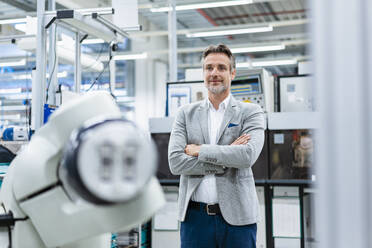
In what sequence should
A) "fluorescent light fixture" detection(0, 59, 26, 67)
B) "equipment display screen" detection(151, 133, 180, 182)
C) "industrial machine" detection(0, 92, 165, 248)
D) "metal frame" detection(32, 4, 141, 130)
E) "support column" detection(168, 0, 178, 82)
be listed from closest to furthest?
"industrial machine" detection(0, 92, 165, 248)
"metal frame" detection(32, 4, 141, 130)
"equipment display screen" detection(151, 133, 180, 182)
"support column" detection(168, 0, 178, 82)
"fluorescent light fixture" detection(0, 59, 26, 67)

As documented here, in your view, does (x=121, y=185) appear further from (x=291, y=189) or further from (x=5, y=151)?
(x=291, y=189)

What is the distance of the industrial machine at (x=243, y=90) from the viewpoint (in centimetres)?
329

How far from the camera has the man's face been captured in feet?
6.05

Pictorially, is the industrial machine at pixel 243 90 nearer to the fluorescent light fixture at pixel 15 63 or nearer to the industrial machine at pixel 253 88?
the industrial machine at pixel 253 88

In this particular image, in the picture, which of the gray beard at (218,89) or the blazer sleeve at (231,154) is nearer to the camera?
the blazer sleeve at (231,154)

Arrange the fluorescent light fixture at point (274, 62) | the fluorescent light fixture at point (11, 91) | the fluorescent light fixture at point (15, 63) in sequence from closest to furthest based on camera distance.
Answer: the fluorescent light fixture at point (11, 91)
the fluorescent light fixture at point (15, 63)
the fluorescent light fixture at point (274, 62)

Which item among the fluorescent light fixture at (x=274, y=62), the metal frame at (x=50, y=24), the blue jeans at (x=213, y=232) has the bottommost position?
the blue jeans at (x=213, y=232)

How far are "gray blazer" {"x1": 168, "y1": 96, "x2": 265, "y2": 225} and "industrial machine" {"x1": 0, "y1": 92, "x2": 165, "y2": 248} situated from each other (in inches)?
36.3

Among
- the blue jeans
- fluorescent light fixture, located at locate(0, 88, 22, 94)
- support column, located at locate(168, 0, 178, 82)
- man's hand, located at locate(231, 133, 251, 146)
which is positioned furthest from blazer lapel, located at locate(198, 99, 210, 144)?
fluorescent light fixture, located at locate(0, 88, 22, 94)

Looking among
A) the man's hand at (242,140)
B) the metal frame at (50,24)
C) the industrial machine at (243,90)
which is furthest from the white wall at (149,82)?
the man's hand at (242,140)

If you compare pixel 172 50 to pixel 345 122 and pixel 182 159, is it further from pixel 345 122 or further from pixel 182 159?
pixel 345 122

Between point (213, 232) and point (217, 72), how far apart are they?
64 cm

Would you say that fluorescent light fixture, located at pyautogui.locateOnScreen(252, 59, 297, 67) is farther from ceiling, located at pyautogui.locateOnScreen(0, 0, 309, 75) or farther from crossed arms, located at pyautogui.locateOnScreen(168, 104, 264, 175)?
crossed arms, located at pyautogui.locateOnScreen(168, 104, 264, 175)

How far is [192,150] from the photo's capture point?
5.96 feet
